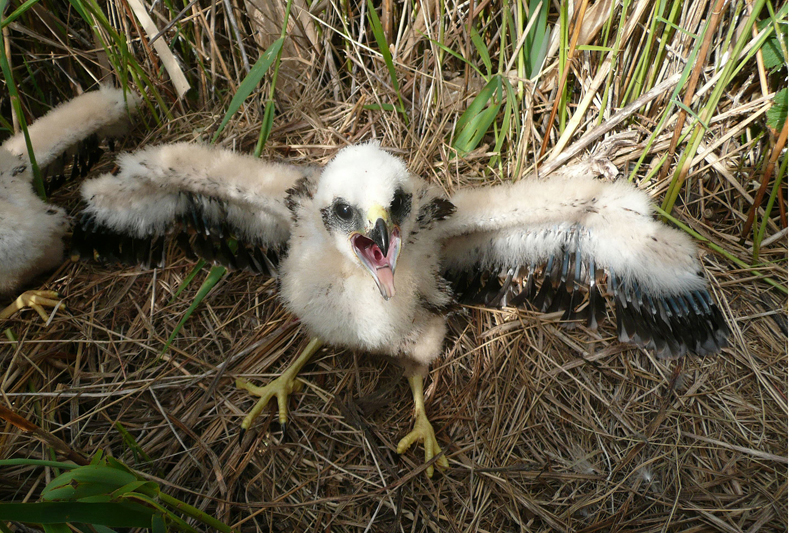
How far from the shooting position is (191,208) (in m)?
1.71

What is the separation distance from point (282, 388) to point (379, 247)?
641 mm

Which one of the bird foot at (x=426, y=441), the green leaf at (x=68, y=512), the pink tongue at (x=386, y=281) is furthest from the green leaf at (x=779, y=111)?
the green leaf at (x=68, y=512)

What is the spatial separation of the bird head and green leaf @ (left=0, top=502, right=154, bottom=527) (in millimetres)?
711

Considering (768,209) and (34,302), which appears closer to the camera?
(768,209)

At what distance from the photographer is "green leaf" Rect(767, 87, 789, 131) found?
1.46 m

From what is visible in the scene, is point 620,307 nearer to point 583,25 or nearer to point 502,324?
point 502,324

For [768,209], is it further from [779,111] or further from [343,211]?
[343,211]

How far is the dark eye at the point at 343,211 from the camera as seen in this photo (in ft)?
4.36

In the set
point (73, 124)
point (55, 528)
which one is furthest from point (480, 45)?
point (55, 528)

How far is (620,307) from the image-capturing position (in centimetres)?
158

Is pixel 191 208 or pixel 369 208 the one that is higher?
pixel 369 208

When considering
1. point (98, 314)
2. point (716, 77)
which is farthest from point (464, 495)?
point (716, 77)

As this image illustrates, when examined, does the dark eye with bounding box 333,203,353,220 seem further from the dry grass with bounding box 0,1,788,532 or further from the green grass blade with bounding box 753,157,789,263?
the green grass blade with bounding box 753,157,789,263

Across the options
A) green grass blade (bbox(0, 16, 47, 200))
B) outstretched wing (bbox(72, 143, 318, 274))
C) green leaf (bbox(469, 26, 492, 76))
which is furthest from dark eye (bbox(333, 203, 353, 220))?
green grass blade (bbox(0, 16, 47, 200))
